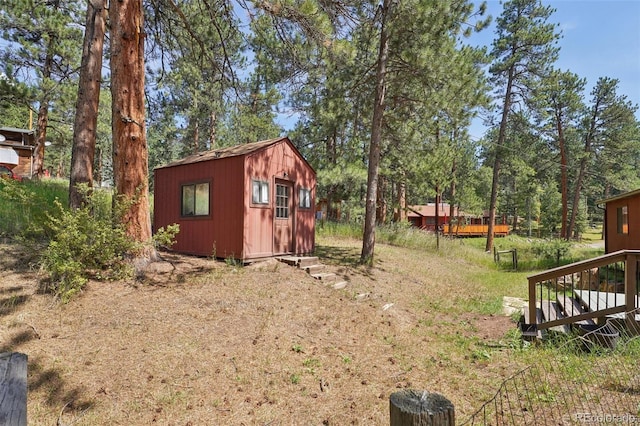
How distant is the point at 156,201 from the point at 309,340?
23.0 feet

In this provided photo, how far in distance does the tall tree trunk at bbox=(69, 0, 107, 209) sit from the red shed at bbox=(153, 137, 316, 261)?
2.35 m

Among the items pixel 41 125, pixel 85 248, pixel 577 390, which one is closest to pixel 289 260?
pixel 85 248

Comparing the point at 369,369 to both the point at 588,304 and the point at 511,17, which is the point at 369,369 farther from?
the point at 511,17

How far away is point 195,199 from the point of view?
8.95 metres

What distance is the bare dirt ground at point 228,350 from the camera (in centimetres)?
336

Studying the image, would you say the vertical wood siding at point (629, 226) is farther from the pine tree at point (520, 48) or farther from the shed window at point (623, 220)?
the pine tree at point (520, 48)

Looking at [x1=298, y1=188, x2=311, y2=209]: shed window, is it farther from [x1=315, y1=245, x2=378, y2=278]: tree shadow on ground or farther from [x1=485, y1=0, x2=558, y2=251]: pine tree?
[x1=485, y1=0, x2=558, y2=251]: pine tree

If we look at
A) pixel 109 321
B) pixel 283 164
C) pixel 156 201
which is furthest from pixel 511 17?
pixel 109 321

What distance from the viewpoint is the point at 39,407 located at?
3.19m

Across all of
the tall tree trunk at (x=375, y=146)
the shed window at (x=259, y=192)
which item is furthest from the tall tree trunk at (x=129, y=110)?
the tall tree trunk at (x=375, y=146)

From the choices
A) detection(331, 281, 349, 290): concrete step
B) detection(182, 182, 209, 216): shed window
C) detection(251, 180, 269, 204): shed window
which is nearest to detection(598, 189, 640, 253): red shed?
detection(331, 281, 349, 290): concrete step

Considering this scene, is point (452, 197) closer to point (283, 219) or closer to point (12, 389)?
point (283, 219)

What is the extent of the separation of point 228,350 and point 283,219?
5.05 meters

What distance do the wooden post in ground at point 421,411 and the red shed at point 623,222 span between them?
14.4 meters
